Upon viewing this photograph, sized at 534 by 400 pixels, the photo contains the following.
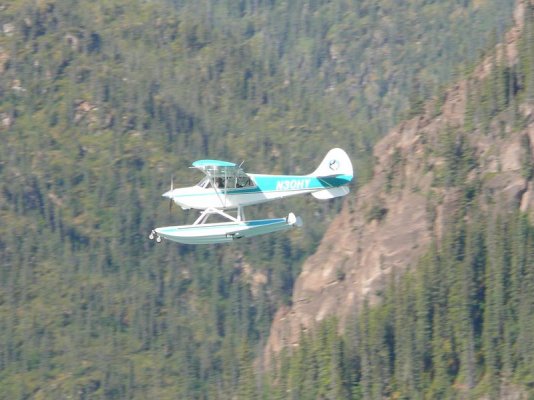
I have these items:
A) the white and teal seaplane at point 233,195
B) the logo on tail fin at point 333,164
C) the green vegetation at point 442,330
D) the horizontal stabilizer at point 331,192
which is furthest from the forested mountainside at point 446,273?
the white and teal seaplane at point 233,195

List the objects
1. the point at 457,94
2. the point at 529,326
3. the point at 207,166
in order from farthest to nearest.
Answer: the point at 457,94 → the point at 529,326 → the point at 207,166

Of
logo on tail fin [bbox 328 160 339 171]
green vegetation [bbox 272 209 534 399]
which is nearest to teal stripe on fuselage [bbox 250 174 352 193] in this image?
logo on tail fin [bbox 328 160 339 171]

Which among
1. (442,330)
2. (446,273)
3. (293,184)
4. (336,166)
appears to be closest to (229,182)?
(293,184)

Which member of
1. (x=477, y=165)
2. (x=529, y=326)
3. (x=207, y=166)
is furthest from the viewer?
(x=477, y=165)

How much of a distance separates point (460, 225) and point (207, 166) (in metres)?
100.0

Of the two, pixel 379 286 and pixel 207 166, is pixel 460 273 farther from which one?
pixel 207 166

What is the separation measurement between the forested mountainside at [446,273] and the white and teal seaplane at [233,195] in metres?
81.5

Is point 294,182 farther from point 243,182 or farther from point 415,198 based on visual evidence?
point 415,198

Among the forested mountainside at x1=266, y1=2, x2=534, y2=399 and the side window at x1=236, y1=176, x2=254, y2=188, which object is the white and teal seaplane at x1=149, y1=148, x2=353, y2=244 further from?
the forested mountainside at x1=266, y1=2, x2=534, y2=399

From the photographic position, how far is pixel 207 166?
85.7 meters

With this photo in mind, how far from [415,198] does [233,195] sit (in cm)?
10325

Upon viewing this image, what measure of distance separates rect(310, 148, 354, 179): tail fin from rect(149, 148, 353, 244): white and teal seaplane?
8 cm

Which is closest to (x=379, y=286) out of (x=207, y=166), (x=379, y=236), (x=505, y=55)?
(x=379, y=236)

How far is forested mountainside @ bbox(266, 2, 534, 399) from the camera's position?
174125 millimetres
